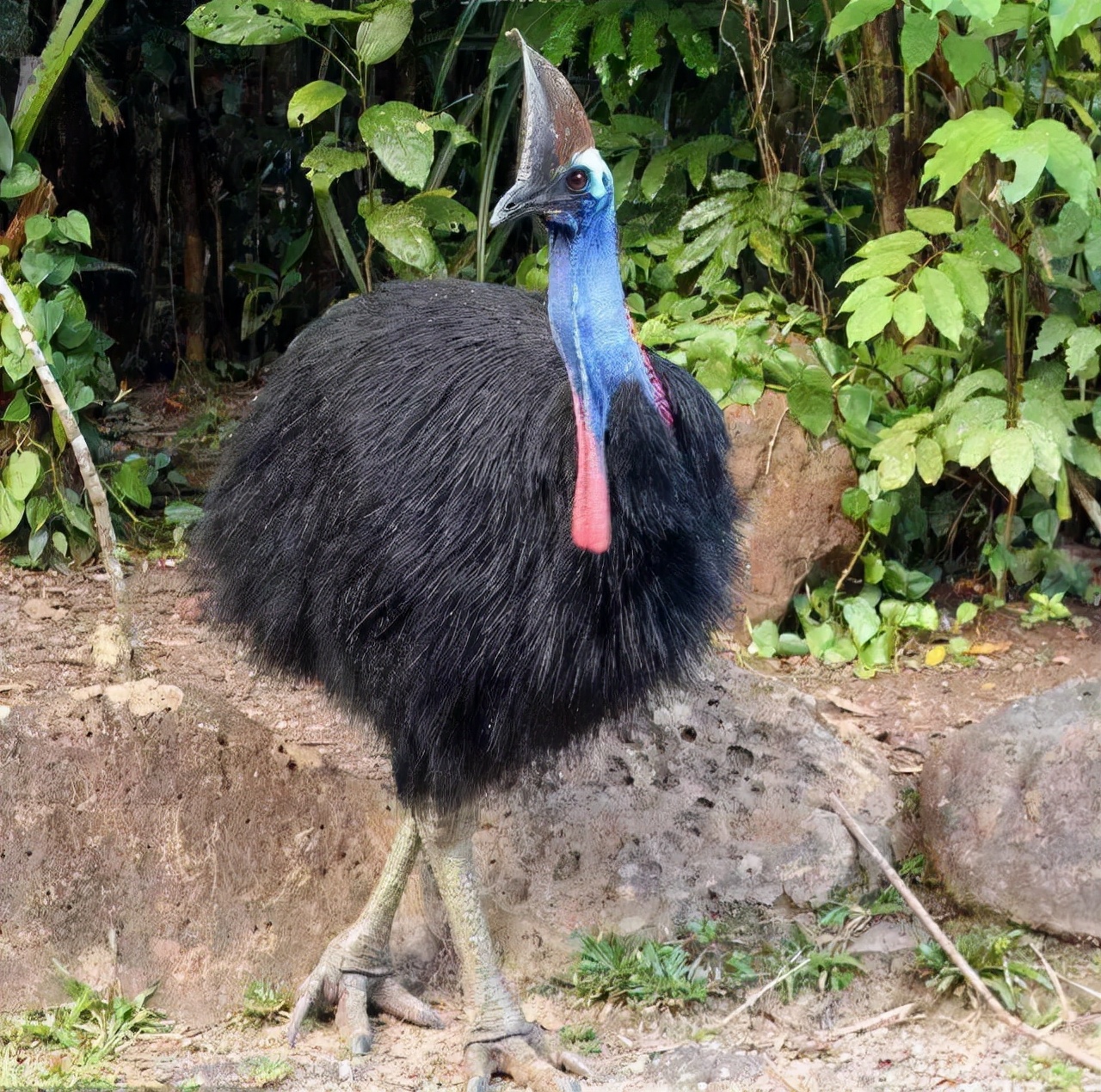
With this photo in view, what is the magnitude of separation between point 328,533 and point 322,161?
188cm

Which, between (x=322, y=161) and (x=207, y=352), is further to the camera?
(x=207, y=352)

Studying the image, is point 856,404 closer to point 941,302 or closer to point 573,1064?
point 941,302

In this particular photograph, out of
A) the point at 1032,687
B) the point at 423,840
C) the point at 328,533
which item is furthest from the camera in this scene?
the point at 1032,687

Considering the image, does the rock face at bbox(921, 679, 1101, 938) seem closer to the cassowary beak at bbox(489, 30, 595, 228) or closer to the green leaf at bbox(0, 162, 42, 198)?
the cassowary beak at bbox(489, 30, 595, 228)

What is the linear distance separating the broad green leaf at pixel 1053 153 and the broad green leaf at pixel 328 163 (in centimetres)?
192

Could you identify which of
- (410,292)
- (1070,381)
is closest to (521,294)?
(410,292)

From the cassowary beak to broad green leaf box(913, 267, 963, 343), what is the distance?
128 cm

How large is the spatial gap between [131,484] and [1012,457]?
8.05 feet

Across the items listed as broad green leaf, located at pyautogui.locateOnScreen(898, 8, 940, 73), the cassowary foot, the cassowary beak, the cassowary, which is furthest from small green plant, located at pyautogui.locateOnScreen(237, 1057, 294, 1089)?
broad green leaf, located at pyautogui.locateOnScreen(898, 8, 940, 73)

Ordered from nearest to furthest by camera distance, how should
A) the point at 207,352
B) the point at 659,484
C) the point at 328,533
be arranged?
the point at 659,484, the point at 328,533, the point at 207,352

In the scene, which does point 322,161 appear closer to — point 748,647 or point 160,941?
point 748,647

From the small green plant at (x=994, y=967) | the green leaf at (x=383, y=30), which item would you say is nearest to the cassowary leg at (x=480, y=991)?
the small green plant at (x=994, y=967)

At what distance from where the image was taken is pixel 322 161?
13.5ft

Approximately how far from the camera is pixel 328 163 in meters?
4.12
